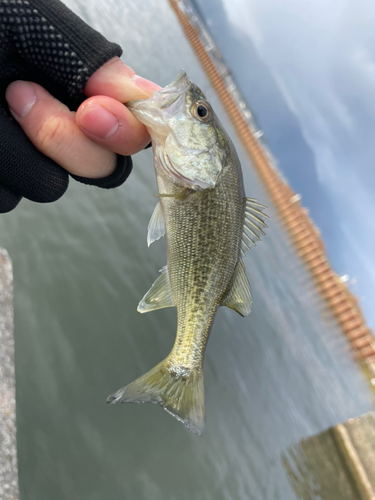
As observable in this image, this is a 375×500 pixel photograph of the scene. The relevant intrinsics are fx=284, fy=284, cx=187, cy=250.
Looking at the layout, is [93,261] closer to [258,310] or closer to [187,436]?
[187,436]

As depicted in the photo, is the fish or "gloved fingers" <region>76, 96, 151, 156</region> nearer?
"gloved fingers" <region>76, 96, 151, 156</region>

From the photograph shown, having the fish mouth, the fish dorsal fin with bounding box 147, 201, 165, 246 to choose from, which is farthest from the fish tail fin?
the fish mouth

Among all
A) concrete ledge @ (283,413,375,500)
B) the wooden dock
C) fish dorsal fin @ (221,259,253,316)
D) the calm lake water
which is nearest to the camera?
fish dorsal fin @ (221,259,253,316)

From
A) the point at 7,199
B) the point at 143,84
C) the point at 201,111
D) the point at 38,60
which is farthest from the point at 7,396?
the point at 201,111

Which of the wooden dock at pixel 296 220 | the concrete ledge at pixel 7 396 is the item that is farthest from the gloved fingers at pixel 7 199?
the wooden dock at pixel 296 220

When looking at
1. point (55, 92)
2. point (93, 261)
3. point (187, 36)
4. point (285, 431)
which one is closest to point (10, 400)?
point (93, 261)

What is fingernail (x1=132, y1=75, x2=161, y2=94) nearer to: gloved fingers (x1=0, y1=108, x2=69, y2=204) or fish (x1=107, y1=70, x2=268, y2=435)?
fish (x1=107, y1=70, x2=268, y2=435)
